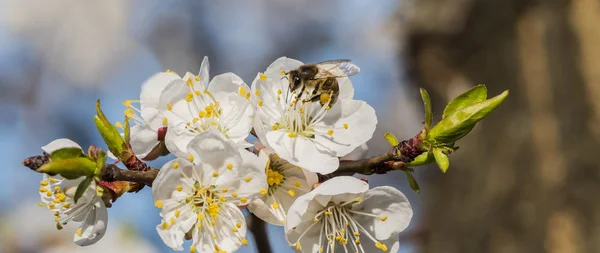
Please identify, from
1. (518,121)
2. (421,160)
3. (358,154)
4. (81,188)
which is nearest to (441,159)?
(421,160)

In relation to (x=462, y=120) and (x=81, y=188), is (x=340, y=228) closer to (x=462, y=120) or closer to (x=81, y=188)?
(x=462, y=120)

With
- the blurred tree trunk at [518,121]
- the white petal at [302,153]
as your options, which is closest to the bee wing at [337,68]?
the white petal at [302,153]

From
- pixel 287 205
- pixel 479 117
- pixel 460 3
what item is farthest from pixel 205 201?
pixel 460 3

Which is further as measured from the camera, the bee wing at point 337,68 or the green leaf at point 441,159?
the bee wing at point 337,68

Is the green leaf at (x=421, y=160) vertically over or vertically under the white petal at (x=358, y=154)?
over

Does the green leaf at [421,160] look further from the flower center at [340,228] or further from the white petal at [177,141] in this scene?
the white petal at [177,141]
